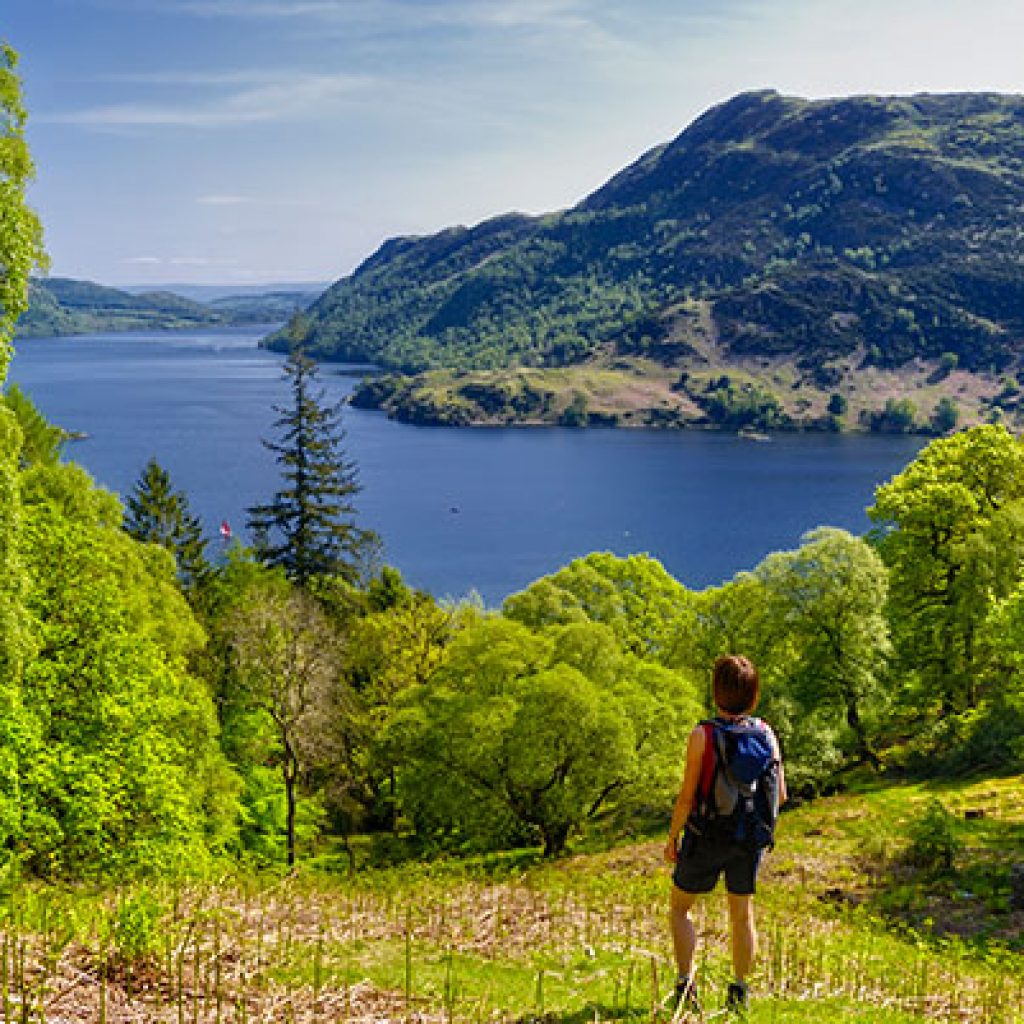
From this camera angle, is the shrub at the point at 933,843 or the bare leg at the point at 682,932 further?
the shrub at the point at 933,843

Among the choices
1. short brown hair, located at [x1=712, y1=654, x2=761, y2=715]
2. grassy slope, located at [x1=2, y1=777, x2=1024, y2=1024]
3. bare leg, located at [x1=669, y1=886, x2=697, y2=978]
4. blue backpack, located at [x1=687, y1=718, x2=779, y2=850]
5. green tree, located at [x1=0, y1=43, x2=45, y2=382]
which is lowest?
grassy slope, located at [x1=2, y1=777, x2=1024, y2=1024]

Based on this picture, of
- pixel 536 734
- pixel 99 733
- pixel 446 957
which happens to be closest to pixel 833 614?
pixel 536 734

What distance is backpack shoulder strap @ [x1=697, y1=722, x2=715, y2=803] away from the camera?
25.8ft

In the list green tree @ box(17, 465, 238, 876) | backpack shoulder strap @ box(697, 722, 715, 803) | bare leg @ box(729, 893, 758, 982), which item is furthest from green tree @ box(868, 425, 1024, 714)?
backpack shoulder strap @ box(697, 722, 715, 803)

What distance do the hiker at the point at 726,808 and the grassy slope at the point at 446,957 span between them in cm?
68

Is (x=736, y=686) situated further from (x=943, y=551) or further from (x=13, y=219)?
(x=943, y=551)

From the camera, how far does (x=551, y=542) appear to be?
14188cm

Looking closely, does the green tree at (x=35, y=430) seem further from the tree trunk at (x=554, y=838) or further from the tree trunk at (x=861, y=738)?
the tree trunk at (x=861, y=738)

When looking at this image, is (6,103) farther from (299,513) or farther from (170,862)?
(299,513)

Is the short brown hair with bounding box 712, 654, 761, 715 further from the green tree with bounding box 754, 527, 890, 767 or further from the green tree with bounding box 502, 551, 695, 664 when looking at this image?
the green tree with bounding box 502, 551, 695, 664

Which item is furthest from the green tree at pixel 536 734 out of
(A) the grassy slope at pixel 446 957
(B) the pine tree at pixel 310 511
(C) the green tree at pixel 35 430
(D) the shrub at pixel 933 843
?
(C) the green tree at pixel 35 430

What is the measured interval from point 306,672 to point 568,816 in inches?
386

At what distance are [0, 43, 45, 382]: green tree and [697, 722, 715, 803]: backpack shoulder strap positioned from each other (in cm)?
1091

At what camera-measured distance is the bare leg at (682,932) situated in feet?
26.5
